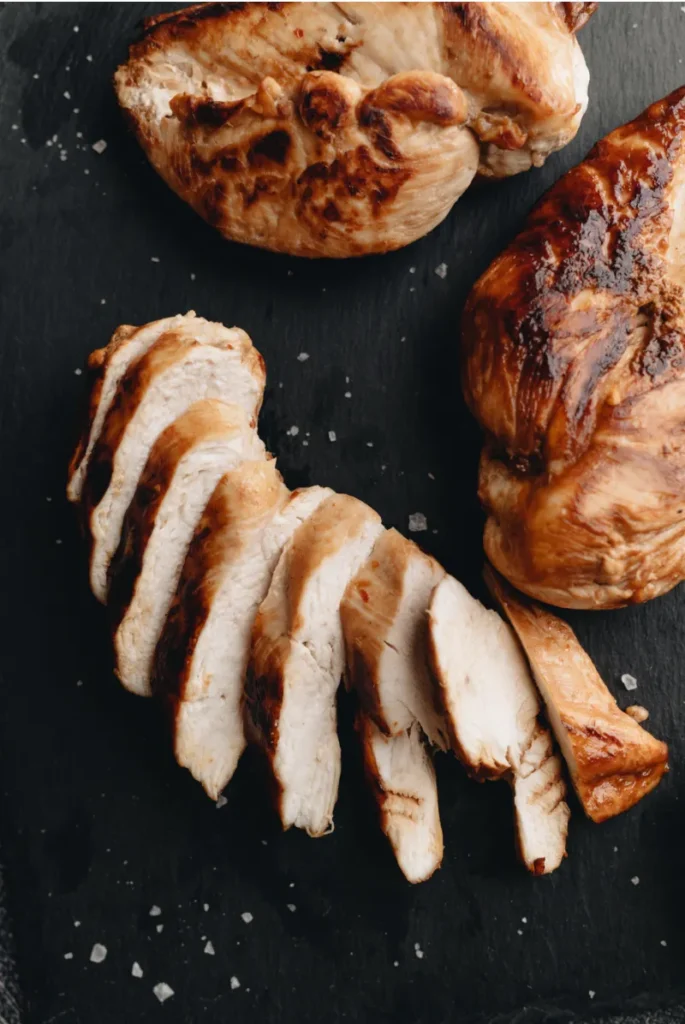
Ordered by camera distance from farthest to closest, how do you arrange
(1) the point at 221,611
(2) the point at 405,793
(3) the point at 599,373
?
1. (2) the point at 405,793
2. (1) the point at 221,611
3. (3) the point at 599,373

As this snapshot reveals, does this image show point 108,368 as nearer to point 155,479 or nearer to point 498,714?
point 155,479

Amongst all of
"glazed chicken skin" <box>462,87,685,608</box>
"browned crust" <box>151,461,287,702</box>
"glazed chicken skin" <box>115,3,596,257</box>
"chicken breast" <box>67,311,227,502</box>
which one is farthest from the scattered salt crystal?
"glazed chicken skin" <box>115,3,596,257</box>

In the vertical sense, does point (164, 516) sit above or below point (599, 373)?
below

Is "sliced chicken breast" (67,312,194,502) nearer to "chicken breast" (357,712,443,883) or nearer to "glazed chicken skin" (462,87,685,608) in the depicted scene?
"glazed chicken skin" (462,87,685,608)

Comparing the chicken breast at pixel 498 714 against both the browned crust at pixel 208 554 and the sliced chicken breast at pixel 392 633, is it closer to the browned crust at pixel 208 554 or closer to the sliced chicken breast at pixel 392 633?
the sliced chicken breast at pixel 392 633

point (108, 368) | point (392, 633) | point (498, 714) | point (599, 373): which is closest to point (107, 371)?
point (108, 368)
